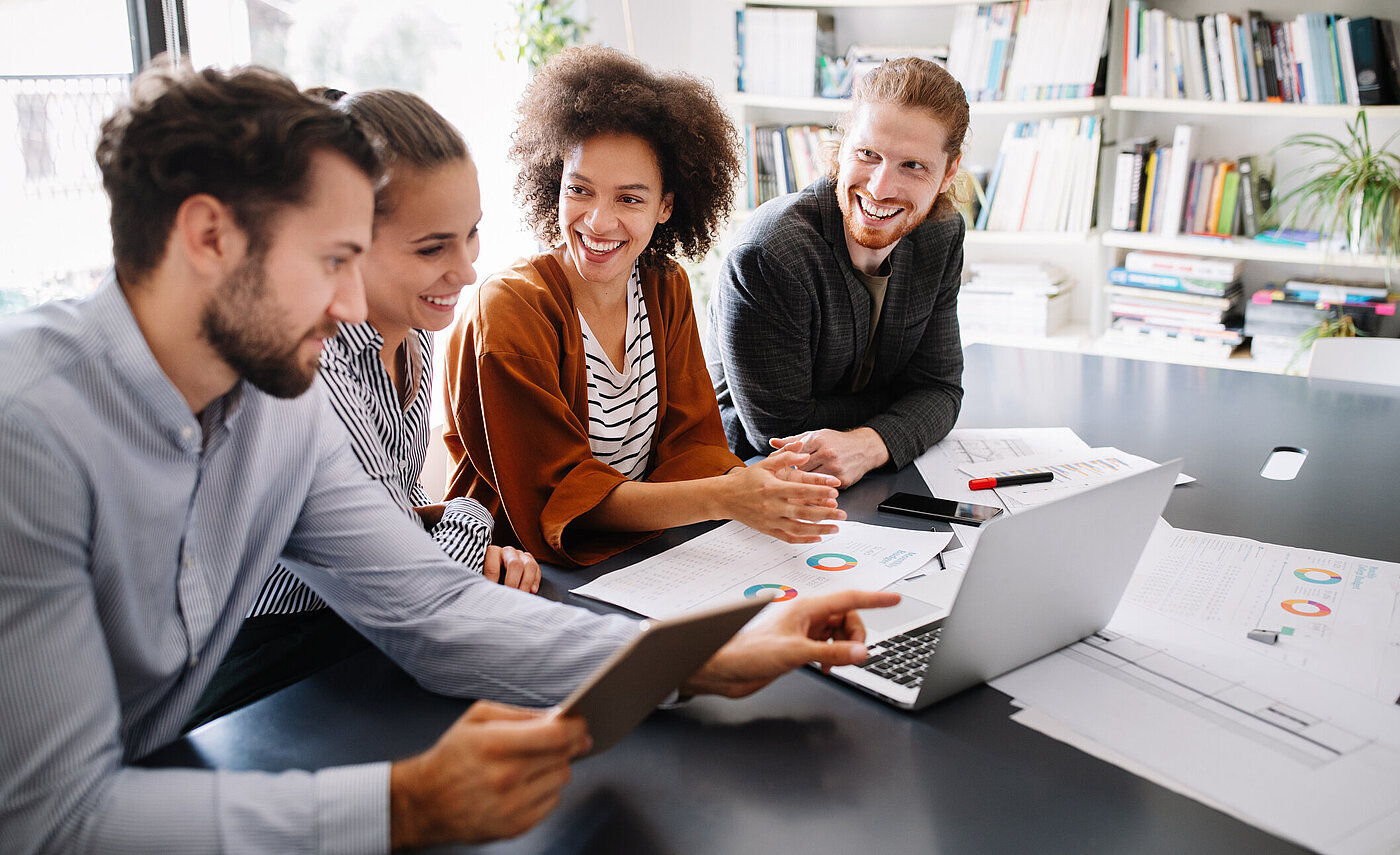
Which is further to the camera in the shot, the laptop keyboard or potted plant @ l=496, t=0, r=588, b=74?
potted plant @ l=496, t=0, r=588, b=74

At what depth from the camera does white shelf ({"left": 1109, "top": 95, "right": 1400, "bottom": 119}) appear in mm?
2907

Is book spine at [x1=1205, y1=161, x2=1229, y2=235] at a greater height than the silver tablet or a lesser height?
greater

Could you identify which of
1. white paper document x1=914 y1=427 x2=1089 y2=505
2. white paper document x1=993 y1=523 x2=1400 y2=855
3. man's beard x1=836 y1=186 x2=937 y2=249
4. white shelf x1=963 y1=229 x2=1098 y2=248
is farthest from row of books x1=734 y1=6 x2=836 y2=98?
white paper document x1=993 y1=523 x2=1400 y2=855

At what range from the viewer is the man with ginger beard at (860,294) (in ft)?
6.26

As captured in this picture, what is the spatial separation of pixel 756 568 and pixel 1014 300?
252 cm

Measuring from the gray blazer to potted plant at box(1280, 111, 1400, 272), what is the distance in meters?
1.54

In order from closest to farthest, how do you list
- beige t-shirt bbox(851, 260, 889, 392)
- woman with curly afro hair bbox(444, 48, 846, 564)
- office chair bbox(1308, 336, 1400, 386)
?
woman with curly afro hair bbox(444, 48, 846, 564) → beige t-shirt bbox(851, 260, 889, 392) → office chair bbox(1308, 336, 1400, 386)

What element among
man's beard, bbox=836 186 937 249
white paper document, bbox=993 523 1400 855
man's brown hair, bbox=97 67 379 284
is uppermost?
man's brown hair, bbox=97 67 379 284

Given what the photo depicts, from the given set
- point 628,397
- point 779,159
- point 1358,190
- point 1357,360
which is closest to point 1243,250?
point 1358,190

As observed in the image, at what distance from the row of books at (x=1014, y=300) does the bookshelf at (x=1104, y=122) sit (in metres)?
0.06

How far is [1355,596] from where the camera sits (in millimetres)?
1228

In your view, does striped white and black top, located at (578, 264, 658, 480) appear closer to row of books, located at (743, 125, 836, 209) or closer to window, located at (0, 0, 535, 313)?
window, located at (0, 0, 535, 313)

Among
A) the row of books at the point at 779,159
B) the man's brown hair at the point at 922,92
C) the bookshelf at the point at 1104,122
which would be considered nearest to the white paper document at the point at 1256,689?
the man's brown hair at the point at 922,92

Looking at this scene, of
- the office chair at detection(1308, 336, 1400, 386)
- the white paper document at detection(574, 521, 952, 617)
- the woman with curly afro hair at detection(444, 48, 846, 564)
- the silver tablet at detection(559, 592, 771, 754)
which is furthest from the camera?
the office chair at detection(1308, 336, 1400, 386)
